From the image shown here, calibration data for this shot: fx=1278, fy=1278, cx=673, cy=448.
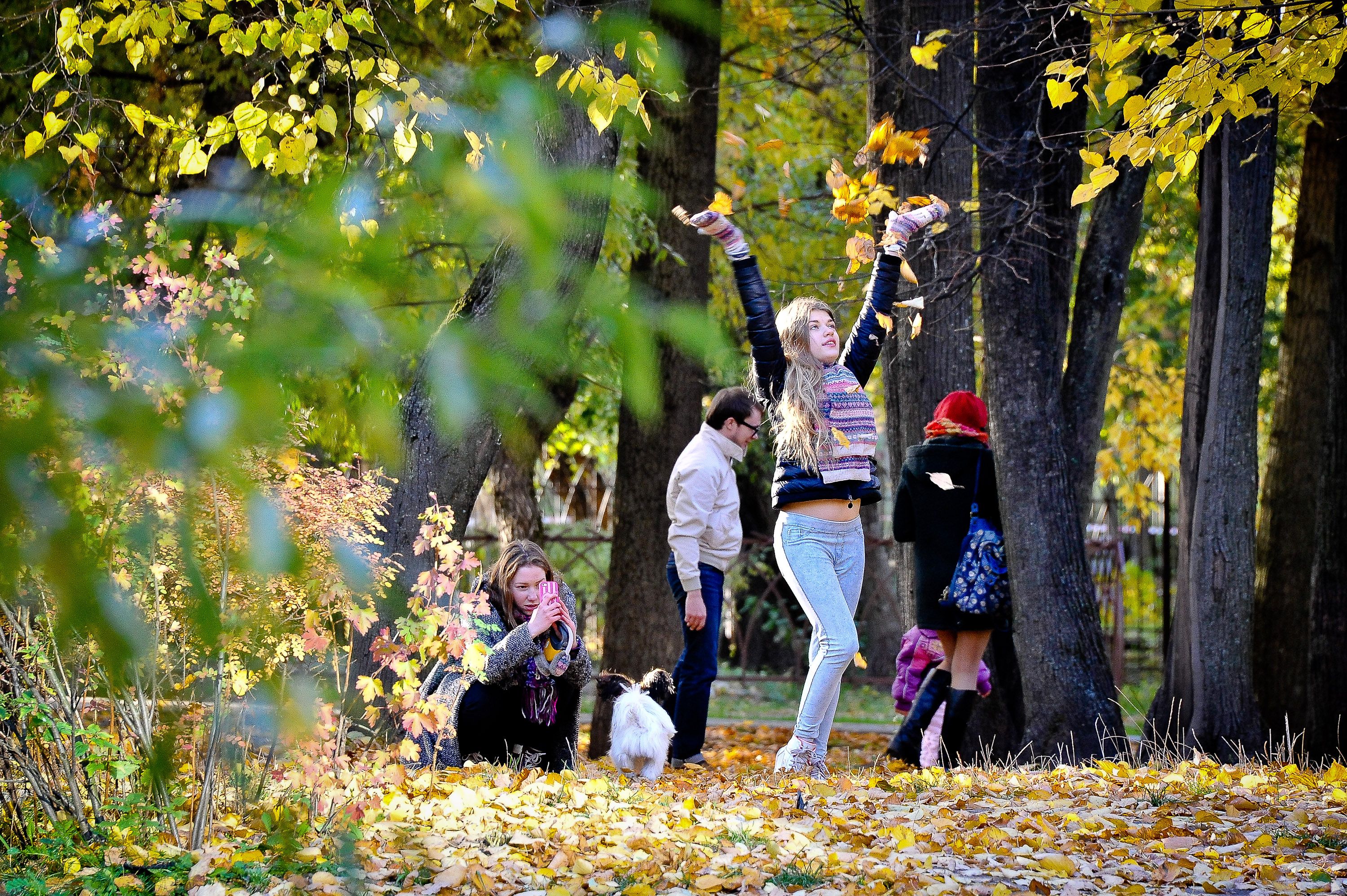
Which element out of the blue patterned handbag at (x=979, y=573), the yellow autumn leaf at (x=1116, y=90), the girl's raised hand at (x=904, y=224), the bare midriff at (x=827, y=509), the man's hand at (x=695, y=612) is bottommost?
the man's hand at (x=695, y=612)

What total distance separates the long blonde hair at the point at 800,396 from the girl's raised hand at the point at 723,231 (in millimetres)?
376

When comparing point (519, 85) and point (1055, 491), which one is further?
point (1055, 491)

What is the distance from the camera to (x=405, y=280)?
3.24 feet

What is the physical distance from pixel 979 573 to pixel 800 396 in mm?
1633

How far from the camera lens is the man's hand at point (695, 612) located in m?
5.62

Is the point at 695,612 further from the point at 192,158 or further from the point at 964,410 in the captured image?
the point at 192,158

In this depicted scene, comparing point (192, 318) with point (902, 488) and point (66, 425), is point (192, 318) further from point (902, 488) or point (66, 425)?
point (902, 488)

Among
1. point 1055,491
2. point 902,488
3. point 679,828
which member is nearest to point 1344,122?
point 1055,491

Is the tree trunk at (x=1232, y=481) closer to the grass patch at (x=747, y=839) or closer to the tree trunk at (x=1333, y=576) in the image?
the tree trunk at (x=1333, y=576)

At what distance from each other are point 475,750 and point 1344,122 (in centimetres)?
555

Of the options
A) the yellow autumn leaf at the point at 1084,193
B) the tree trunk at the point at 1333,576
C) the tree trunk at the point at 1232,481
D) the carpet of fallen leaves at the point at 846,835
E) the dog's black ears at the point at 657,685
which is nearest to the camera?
the carpet of fallen leaves at the point at 846,835

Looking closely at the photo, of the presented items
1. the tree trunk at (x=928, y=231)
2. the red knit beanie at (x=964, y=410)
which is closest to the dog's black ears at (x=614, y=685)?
the tree trunk at (x=928, y=231)

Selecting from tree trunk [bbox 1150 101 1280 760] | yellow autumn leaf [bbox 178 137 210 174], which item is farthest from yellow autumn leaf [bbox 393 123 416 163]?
tree trunk [bbox 1150 101 1280 760]

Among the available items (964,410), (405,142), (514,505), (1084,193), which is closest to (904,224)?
(1084,193)
